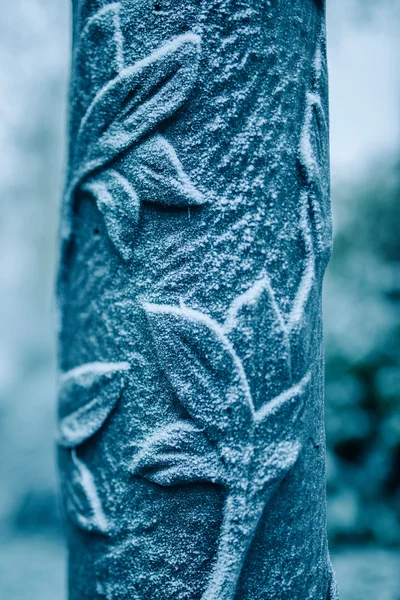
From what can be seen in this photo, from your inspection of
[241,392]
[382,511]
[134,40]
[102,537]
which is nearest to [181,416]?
[241,392]

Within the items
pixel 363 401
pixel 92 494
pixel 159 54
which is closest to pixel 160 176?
pixel 159 54

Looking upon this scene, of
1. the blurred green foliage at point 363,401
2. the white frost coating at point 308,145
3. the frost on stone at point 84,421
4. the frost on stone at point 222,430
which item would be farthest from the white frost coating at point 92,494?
the blurred green foliage at point 363,401

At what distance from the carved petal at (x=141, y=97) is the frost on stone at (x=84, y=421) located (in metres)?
0.25

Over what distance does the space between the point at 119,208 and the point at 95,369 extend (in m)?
0.20

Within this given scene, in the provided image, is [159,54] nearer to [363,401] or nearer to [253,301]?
[253,301]

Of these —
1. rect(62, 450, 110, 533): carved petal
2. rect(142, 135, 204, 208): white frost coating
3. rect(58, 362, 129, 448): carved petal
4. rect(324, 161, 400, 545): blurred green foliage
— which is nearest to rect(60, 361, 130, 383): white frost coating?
rect(58, 362, 129, 448): carved petal

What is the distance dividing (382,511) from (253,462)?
148 cm

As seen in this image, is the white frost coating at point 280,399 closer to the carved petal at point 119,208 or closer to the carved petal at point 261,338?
the carved petal at point 261,338

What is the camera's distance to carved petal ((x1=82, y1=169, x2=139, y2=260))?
550 millimetres

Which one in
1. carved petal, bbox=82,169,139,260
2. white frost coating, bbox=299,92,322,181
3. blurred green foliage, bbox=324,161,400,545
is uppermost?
white frost coating, bbox=299,92,322,181

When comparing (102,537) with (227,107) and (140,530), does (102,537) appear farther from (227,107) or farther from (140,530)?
(227,107)

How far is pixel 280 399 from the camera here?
21.1 inches

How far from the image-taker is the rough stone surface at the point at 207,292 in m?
0.52

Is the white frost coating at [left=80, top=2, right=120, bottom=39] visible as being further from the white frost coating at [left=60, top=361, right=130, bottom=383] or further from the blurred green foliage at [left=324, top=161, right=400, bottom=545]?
the blurred green foliage at [left=324, top=161, right=400, bottom=545]
